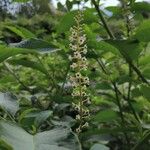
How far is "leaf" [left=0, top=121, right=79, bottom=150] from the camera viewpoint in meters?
1.17

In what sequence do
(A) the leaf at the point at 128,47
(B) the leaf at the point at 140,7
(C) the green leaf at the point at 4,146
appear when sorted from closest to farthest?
1. (C) the green leaf at the point at 4,146
2. (A) the leaf at the point at 128,47
3. (B) the leaf at the point at 140,7

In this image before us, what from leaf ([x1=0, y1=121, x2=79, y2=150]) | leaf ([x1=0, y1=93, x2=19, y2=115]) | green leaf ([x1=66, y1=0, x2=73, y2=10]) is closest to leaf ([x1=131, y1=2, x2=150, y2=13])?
green leaf ([x1=66, y1=0, x2=73, y2=10])

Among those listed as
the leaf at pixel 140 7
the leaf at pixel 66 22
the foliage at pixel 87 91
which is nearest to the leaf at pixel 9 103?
the foliage at pixel 87 91

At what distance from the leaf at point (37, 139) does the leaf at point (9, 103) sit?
0.16 metres

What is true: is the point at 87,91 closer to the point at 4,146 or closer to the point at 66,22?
the point at 66,22

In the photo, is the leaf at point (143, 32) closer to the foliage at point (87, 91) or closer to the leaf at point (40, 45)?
the foliage at point (87, 91)

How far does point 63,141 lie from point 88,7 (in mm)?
1236

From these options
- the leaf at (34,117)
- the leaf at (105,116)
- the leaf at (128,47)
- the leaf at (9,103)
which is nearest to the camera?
the leaf at (9,103)

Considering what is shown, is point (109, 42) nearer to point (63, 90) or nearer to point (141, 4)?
point (141, 4)

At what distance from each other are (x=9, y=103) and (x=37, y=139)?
229 millimetres

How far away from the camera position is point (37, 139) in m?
1.25

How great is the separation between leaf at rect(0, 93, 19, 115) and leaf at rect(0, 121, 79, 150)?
0.16m

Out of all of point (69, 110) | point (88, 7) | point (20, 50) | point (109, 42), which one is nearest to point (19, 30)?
point (88, 7)

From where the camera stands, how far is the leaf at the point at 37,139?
1.17m
